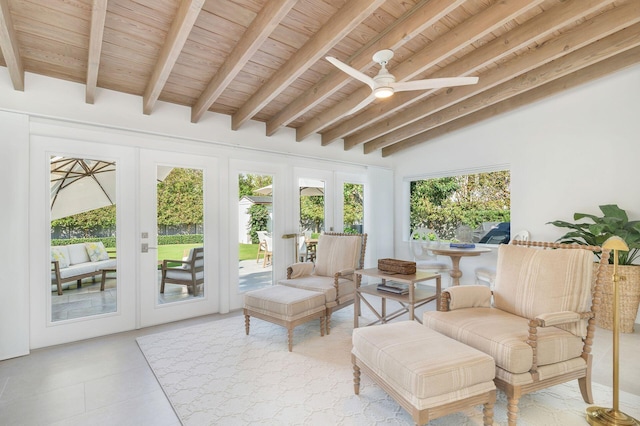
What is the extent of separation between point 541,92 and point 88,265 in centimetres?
566

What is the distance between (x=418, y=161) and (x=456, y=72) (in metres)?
2.54

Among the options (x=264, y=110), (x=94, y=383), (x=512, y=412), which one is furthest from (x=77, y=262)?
(x=512, y=412)

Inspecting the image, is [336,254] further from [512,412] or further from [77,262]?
[77,262]

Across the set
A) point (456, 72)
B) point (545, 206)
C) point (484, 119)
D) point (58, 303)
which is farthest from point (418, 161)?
point (58, 303)

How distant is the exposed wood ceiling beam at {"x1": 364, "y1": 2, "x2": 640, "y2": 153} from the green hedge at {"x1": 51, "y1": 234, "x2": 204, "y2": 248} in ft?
10.3

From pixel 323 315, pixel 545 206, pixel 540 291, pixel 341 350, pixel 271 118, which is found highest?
pixel 271 118

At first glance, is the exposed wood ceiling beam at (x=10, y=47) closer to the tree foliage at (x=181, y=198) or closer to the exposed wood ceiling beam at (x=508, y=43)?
the tree foliage at (x=181, y=198)

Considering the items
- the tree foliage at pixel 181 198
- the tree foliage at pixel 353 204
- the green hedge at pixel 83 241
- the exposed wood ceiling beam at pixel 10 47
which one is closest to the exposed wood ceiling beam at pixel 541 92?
the tree foliage at pixel 353 204

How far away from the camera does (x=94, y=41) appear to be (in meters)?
2.38

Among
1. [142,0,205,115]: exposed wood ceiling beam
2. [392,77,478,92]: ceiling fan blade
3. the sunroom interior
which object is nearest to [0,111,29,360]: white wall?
the sunroom interior

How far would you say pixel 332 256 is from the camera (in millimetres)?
4047

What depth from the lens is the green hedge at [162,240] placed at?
3.26m

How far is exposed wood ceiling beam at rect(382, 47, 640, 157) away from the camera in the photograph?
3.46 metres

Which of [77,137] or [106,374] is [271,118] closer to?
[77,137]
